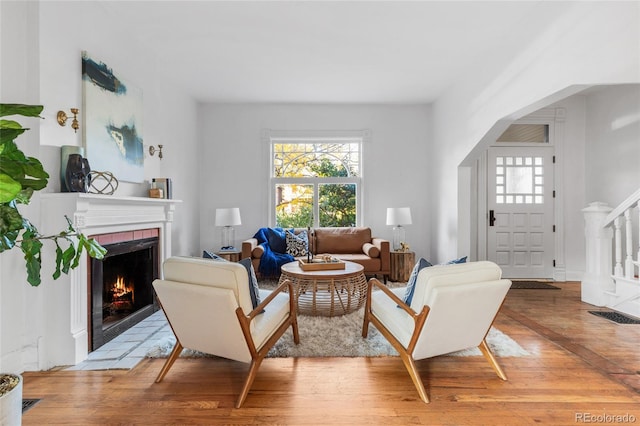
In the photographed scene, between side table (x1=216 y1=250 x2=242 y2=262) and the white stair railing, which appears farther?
side table (x1=216 y1=250 x2=242 y2=262)

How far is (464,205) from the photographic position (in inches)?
181

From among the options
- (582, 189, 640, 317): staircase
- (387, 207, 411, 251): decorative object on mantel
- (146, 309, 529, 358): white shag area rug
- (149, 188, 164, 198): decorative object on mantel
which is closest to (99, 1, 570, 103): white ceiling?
(149, 188, 164, 198): decorative object on mantel

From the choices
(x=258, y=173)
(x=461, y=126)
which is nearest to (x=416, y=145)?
(x=461, y=126)

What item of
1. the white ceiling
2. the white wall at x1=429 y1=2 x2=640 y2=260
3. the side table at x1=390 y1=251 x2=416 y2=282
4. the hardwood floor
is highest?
the white ceiling

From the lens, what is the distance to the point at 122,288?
10.7 feet

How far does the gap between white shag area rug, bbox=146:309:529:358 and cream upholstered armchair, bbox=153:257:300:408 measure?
0.47 m

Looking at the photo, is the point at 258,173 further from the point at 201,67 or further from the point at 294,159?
the point at 201,67

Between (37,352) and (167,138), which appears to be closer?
(37,352)

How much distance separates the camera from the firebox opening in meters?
2.63

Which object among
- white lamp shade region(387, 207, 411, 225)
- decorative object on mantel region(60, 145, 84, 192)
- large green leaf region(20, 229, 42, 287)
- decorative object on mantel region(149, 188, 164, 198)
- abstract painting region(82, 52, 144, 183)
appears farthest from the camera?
white lamp shade region(387, 207, 411, 225)

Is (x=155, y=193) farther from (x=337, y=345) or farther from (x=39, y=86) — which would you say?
(x=337, y=345)

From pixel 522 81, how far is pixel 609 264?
7.95 ft

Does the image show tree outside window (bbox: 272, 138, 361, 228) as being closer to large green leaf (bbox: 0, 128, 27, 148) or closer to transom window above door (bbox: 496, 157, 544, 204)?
transom window above door (bbox: 496, 157, 544, 204)

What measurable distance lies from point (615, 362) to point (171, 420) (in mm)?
3033
